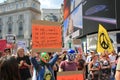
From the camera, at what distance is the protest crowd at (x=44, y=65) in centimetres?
417

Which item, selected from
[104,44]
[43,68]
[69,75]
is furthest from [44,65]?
[104,44]

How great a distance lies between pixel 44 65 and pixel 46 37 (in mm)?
839

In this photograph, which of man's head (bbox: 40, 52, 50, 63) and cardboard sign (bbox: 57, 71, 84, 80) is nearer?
cardboard sign (bbox: 57, 71, 84, 80)

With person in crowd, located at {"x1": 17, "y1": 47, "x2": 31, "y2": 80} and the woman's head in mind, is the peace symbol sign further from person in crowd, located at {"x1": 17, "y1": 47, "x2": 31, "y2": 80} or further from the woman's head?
the woman's head

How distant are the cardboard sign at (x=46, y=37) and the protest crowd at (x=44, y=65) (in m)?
0.15

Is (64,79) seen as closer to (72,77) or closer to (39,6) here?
(72,77)

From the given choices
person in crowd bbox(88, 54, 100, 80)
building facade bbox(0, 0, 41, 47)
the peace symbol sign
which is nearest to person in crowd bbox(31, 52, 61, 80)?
the peace symbol sign

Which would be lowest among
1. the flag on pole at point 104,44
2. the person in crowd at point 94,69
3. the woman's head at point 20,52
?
the person in crowd at point 94,69

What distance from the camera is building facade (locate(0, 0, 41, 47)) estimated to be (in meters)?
112

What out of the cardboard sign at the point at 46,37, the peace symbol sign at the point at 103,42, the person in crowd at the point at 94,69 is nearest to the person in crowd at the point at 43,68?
the cardboard sign at the point at 46,37

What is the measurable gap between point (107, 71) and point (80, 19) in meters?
30.8

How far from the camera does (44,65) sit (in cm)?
830

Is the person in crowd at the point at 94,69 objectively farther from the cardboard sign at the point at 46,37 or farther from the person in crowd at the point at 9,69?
the person in crowd at the point at 9,69

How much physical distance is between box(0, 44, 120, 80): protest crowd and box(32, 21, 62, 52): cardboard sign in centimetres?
15
